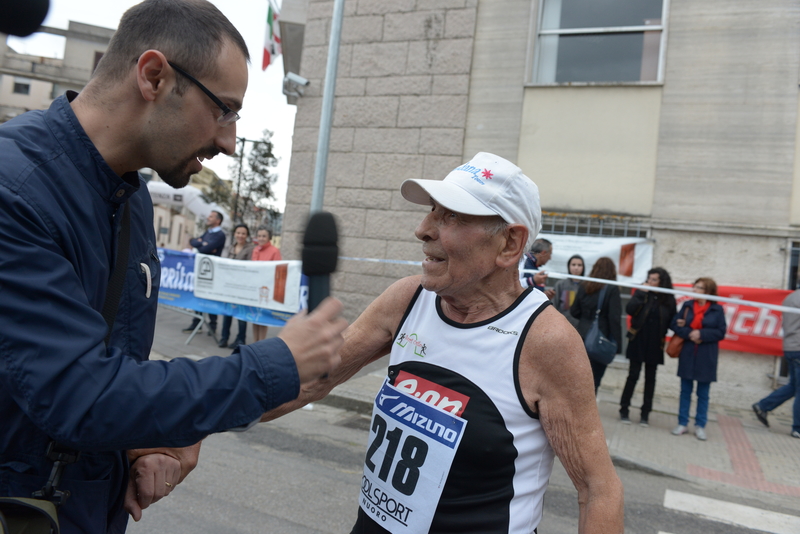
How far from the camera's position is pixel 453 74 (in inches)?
394

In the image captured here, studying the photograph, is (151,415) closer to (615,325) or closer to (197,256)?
(615,325)

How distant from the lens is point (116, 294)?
4.56 ft

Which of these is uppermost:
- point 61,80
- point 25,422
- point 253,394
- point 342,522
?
point 61,80

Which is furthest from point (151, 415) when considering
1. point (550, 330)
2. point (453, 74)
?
point (453, 74)

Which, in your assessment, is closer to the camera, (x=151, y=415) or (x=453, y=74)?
A: (x=151, y=415)

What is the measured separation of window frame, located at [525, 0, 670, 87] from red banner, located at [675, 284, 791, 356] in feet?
11.3

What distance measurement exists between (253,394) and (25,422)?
0.51 m

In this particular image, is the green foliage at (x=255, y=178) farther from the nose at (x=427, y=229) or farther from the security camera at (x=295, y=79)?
the nose at (x=427, y=229)

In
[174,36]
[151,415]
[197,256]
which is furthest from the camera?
[197,256]

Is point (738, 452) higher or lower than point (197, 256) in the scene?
lower

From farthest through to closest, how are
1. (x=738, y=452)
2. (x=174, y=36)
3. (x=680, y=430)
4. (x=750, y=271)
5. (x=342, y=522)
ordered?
1. (x=750, y=271)
2. (x=680, y=430)
3. (x=738, y=452)
4. (x=342, y=522)
5. (x=174, y=36)

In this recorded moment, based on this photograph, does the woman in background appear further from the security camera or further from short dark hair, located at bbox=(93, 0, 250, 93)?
short dark hair, located at bbox=(93, 0, 250, 93)

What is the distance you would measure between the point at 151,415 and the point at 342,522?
3236mm

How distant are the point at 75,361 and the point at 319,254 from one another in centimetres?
51
